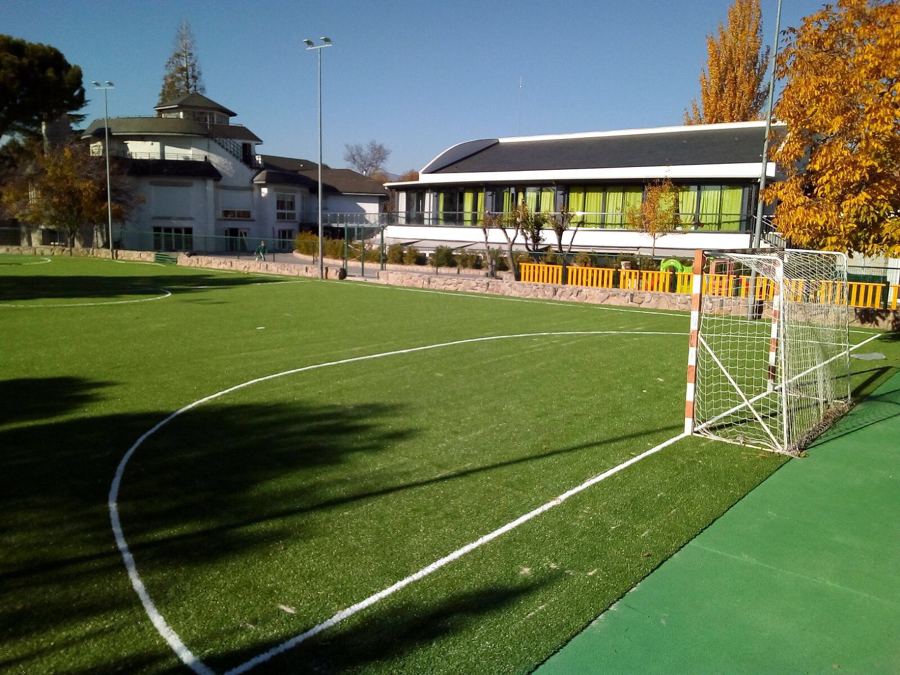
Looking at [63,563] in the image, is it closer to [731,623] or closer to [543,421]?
[731,623]

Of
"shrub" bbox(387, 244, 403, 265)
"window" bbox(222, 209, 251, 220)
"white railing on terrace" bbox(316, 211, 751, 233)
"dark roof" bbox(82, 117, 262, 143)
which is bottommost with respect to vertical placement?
"shrub" bbox(387, 244, 403, 265)

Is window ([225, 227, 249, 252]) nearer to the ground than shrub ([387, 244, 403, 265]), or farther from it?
farther from it

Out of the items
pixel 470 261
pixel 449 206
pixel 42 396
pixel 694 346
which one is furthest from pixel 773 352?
pixel 449 206

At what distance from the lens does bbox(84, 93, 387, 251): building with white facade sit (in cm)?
5625

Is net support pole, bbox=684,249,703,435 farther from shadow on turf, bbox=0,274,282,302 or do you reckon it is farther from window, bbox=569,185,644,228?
window, bbox=569,185,644,228

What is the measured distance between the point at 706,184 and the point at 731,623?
118ft

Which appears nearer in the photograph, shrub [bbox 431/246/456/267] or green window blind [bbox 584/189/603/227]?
shrub [bbox 431/246/456/267]

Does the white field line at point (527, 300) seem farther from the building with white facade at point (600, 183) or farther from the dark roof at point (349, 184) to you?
the dark roof at point (349, 184)

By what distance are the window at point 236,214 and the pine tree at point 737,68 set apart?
127 ft

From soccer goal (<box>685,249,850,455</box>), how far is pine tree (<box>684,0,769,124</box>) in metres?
39.4

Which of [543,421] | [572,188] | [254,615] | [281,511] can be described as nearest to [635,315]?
[543,421]

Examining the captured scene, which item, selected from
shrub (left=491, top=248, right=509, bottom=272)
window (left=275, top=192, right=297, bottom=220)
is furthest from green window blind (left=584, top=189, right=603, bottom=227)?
window (left=275, top=192, right=297, bottom=220)

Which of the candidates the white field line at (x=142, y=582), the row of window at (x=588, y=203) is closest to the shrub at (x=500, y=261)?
the row of window at (x=588, y=203)

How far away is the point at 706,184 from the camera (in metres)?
36.7
